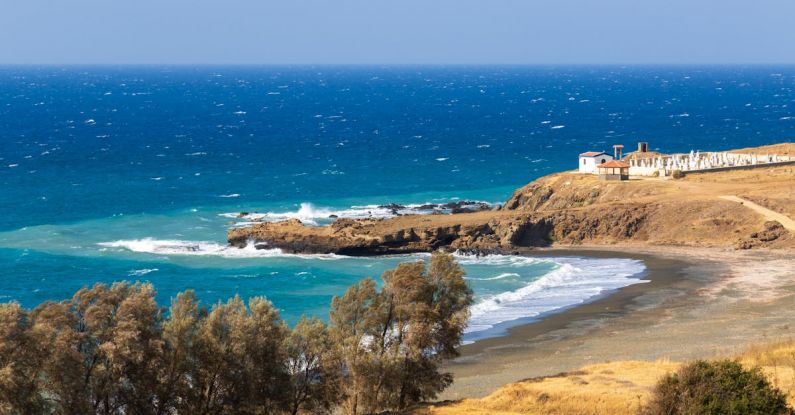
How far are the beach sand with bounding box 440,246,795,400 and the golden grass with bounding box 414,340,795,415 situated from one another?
4.92 meters

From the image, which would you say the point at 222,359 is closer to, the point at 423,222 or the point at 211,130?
the point at 423,222

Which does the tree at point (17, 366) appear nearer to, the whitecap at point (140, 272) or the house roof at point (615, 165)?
the whitecap at point (140, 272)

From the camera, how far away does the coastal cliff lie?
72.2m

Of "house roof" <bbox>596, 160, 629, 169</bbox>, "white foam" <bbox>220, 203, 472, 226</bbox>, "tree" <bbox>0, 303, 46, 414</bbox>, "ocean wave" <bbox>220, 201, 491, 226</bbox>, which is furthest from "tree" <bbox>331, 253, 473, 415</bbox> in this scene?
"house roof" <bbox>596, 160, 629, 169</bbox>

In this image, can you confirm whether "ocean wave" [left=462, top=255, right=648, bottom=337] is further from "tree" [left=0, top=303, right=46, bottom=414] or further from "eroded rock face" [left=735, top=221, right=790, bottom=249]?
"tree" [left=0, top=303, right=46, bottom=414]

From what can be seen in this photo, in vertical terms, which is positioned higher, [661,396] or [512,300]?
[661,396]

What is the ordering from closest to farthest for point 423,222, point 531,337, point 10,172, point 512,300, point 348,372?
point 348,372
point 531,337
point 512,300
point 423,222
point 10,172

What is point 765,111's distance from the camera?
655ft

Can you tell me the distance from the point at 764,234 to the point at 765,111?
138 m

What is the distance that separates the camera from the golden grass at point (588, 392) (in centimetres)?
3216

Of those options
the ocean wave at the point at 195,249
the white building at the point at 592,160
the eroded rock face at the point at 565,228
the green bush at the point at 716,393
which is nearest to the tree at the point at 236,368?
the green bush at the point at 716,393

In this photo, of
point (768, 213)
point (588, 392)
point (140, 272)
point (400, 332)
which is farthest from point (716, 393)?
point (768, 213)

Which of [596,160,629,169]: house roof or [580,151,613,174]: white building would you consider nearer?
[596,160,629,169]: house roof

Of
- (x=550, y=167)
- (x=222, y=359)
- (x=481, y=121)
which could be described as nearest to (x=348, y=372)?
(x=222, y=359)
